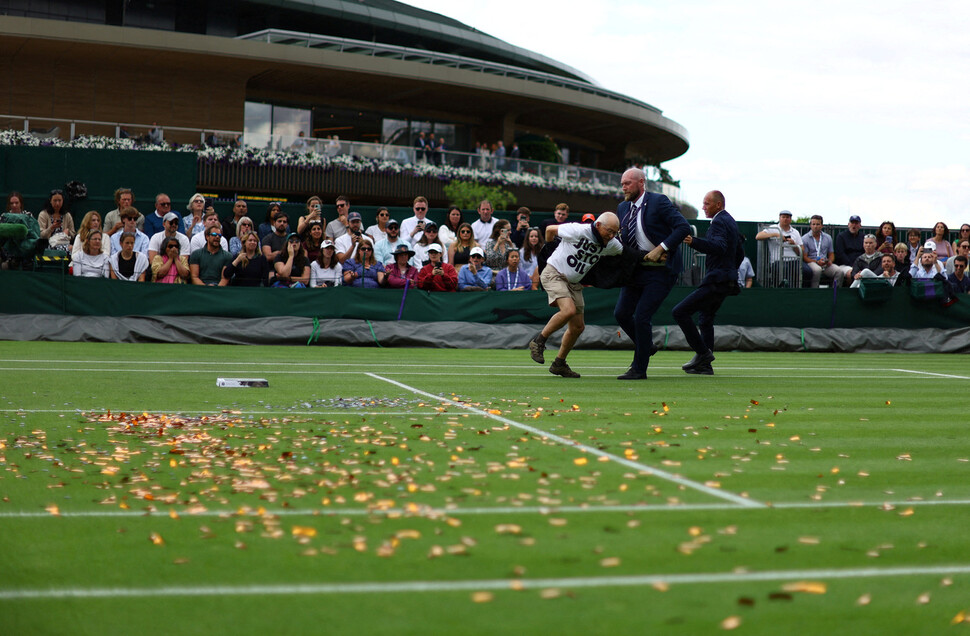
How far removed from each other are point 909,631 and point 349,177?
1433 inches

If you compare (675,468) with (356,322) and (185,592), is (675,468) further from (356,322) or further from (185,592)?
(356,322)

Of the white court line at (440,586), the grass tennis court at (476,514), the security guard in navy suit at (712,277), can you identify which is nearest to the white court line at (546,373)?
the security guard in navy suit at (712,277)

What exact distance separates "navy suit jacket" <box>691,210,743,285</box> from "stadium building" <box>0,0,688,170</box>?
25315 millimetres

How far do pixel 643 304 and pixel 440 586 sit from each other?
7931mm

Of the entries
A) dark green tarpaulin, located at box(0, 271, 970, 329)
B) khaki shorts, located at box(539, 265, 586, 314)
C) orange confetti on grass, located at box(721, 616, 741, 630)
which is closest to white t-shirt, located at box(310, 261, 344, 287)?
dark green tarpaulin, located at box(0, 271, 970, 329)

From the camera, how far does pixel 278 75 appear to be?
1646 inches

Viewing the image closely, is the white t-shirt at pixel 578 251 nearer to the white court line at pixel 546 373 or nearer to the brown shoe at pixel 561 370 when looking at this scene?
the brown shoe at pixel 561 370

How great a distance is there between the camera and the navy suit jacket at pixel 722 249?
12.0 metres

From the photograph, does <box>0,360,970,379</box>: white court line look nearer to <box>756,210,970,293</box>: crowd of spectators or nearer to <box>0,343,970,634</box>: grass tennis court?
<box>0,343,970,634</box>: grass tennis court

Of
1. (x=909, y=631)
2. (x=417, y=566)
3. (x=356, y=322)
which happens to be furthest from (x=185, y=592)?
(x=356, y=322)

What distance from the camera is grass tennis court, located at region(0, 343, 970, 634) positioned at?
3223 millimetres

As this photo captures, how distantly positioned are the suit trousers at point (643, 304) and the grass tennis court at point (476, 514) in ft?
5.85

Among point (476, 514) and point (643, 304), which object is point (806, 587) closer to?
point (476, 514)

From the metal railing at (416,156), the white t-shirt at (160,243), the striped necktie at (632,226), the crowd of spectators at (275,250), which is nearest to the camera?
the striped necktie at (632,226)
